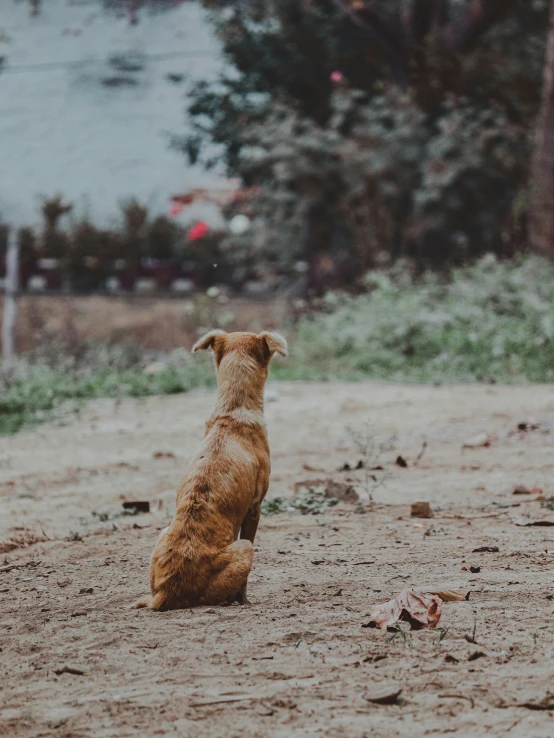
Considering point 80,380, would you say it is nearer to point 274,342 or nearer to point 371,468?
point 371,468

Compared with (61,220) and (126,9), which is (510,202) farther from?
(126,9)

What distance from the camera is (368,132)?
17719 mm

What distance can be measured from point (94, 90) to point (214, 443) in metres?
23.0

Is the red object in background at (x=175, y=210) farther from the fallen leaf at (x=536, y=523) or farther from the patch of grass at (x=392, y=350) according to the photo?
the fallen leaf at (x=536, y=523)

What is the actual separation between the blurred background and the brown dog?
776 cm

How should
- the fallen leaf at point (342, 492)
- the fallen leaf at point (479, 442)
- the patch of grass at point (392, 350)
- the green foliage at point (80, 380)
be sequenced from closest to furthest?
1. the fallen leaf at point (342, 492)
2. the fallen leaf at point (479, 442)
3. the green foliage at point (80, 380)
4. the patch of grass at point (392, 350)

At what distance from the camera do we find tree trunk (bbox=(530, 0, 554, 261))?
15062mm

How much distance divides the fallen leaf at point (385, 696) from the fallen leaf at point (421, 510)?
2.36 m

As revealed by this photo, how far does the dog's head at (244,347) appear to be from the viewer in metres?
3.66

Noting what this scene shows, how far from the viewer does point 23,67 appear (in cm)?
2416

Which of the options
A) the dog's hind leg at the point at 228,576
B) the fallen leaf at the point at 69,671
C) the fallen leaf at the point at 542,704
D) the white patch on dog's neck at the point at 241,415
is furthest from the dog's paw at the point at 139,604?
the fallen leaf at the point at 542,704

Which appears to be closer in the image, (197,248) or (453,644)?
(453,644)

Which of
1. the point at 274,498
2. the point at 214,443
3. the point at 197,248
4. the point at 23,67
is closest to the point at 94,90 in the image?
the point at 23,67

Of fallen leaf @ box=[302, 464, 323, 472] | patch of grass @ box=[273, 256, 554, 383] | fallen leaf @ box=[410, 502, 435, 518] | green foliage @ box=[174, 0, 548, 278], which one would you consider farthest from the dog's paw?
green foliage @ box=[174, 0, 548, 278]
